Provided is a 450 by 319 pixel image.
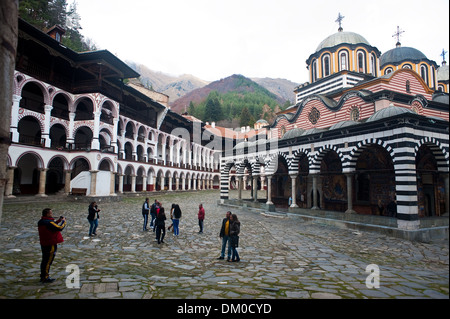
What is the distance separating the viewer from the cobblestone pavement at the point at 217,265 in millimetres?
4703

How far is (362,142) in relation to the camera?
1290 centimetres

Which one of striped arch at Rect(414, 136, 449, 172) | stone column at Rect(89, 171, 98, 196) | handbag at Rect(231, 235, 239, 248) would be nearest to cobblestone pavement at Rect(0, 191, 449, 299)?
handbag at Rect(231, 235, 239, 248)

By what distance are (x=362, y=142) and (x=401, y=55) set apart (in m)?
17.7

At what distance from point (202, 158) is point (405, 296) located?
5288 centimetres

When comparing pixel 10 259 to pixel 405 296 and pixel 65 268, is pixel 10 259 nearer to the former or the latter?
pixel 65 268

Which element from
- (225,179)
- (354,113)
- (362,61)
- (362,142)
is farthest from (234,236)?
(362,61)

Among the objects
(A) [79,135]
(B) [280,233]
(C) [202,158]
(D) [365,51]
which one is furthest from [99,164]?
(C) [202,158]

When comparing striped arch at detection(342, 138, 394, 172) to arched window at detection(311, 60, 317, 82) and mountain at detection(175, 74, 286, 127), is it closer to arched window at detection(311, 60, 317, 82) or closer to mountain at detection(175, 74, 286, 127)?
arched window at detection(311, 60, 317, 82)

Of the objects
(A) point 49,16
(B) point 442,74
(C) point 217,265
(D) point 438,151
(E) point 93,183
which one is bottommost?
(C) point 217,265

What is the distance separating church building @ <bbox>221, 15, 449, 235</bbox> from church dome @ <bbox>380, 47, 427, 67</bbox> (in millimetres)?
79

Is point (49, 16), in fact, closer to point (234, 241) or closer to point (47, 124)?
point (47, 124)

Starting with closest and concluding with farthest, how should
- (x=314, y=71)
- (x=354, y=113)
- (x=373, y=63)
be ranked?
(x=354, y=113)
(x=373, y=63)
(x=314, y=71)

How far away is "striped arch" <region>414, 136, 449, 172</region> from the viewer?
1163 centimetres

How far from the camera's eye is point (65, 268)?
605cm
